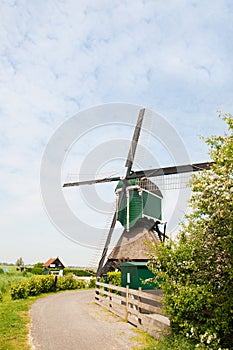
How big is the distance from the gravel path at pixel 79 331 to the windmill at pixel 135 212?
4.42 meters

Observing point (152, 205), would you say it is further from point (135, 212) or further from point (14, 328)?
point (14, 328)

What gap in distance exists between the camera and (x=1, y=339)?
732 cm

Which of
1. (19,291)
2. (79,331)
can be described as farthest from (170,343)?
(19,291)

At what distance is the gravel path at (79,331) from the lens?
22.9 ft

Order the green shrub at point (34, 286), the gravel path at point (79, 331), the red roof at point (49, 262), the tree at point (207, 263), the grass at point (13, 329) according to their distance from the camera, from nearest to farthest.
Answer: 1. the tree at point (207, 263)
2. the grass at point (13, 329)
3. the gravel path at point (79, 331)
4. the green shrub at point (34, 286)
5. the red roof at point (49, 262)

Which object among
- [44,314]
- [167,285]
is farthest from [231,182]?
[44,314]

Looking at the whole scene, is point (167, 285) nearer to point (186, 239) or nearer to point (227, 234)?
point (186, 239)

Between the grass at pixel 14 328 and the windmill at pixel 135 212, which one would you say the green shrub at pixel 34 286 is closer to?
the windmill at pixel 135 212

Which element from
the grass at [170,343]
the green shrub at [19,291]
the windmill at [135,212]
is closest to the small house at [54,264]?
the green shrub at [19,291]

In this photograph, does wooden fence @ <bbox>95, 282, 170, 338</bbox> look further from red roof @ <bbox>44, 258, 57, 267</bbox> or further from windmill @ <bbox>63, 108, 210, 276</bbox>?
red roof @ <bbox>44, 258, 57, 267</bbox>

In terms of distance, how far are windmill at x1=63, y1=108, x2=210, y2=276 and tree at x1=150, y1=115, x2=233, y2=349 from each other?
8.82m

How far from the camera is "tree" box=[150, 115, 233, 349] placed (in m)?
5.61

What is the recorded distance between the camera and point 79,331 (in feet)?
27.2

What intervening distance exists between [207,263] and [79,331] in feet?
13.7
